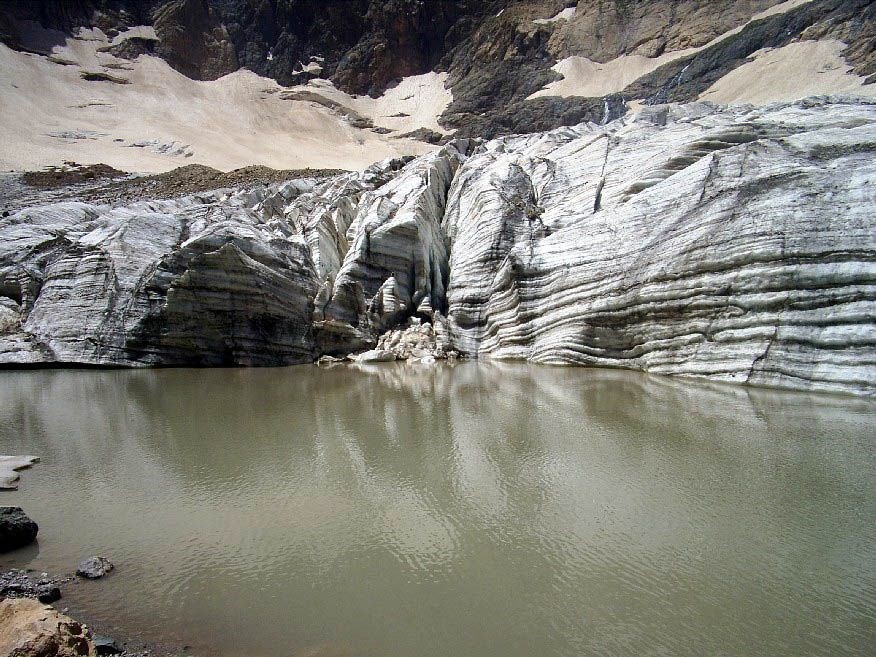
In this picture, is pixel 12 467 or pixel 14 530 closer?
pixel 14 530

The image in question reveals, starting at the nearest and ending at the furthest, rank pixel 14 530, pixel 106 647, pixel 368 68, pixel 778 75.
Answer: pixel 106 647 < pixel 14 530 < pixel 778 75 < pixel 368 68

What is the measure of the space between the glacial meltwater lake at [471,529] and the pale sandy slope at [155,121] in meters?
47.6

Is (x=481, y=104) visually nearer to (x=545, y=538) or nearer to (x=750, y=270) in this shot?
(x=750, y=270)

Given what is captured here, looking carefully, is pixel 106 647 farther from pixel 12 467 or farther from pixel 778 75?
pixel 778 75

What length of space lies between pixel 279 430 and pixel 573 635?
562cm

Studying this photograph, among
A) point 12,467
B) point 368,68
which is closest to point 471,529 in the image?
point 12,467

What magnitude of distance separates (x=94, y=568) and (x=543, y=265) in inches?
603

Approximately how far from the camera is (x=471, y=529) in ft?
12.8

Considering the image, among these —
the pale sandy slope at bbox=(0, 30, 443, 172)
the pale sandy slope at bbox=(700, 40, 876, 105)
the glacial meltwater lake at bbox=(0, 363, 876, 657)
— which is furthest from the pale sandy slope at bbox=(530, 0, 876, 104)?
the glacial meltwater lake at bbox=(0, 363, 876, 657)

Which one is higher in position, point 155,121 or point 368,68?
point 368,68

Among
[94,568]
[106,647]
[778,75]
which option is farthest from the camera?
[778,75]

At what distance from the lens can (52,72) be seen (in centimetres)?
6181

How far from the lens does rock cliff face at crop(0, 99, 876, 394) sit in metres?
10.4

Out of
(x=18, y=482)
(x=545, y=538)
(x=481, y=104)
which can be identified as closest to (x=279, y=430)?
(x=18, y=482)
